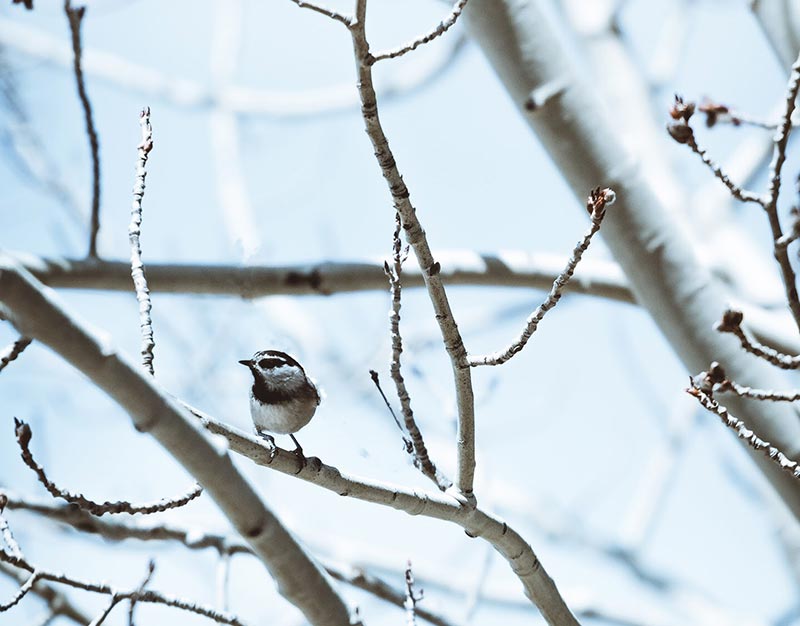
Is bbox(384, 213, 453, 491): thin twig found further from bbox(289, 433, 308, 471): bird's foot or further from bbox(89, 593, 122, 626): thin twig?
bbox(89, 593, 122, 626): thin twig

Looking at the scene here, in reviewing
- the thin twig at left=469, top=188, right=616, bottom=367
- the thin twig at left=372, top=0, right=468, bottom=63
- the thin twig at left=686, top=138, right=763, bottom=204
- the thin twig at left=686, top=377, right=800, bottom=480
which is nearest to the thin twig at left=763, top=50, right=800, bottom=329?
the thin twig at left=686, top=138, right=763, bottom=204

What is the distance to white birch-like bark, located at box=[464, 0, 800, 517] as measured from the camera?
217 centimetres

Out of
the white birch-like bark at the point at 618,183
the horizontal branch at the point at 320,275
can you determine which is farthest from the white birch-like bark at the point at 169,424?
the white birch-like bark at the point at 618,183

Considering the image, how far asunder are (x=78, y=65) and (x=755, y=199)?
1.49 metres

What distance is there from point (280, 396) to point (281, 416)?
0.14 ft

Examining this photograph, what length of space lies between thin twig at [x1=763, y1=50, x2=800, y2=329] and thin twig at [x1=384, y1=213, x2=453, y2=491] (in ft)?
2.33

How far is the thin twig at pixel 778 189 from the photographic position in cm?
161

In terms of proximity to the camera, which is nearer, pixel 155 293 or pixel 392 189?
pixel 392 189

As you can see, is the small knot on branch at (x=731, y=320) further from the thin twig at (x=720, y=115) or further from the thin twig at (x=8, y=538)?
the thin twig at (x=8, y=538)

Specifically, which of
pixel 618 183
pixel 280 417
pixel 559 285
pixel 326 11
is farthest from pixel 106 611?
pixel 618 183

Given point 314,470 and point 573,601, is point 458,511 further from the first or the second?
point 573,601

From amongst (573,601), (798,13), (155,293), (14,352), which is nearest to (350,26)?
(14,352)

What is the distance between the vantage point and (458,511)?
5.18ft

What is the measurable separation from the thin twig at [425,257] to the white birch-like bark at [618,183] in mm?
899
